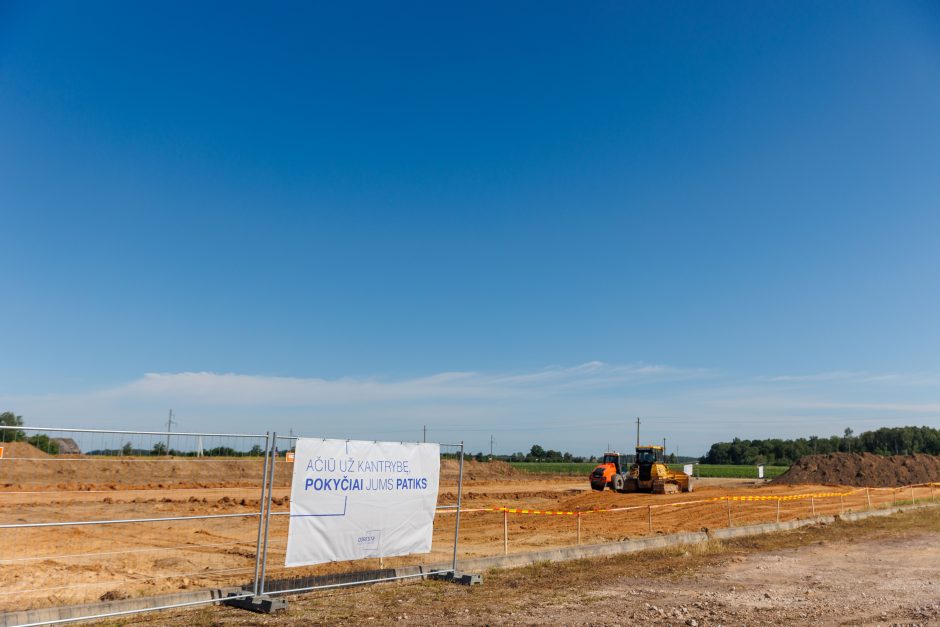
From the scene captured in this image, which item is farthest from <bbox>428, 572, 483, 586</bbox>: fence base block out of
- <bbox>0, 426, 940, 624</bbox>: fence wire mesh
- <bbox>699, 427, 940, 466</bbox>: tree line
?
<bbox>699, 427, 940, 466</bbox>: tree line

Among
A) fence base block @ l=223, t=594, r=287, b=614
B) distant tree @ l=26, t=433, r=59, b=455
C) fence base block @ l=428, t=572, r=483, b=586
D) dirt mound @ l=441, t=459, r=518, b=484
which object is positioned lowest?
dirt mound @ l=441, t=459, r=518, b=484

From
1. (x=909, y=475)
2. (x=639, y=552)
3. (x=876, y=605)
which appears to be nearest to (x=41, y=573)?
(x=639, y=552)

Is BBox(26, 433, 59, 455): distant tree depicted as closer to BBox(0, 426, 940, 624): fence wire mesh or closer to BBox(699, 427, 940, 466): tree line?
BBox(0, 426, 940, 624): fence wire mesh

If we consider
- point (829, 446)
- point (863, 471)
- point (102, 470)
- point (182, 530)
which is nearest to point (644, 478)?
point (182, 530)

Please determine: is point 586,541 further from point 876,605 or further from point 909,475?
point 909,475

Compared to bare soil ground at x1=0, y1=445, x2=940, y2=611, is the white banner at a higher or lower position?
higher

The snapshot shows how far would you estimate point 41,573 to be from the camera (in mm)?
13336

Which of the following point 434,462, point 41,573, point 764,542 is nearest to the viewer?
point 434,462

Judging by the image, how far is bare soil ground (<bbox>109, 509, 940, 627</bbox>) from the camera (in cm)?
938

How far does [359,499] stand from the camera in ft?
35.3

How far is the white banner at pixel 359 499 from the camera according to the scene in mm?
10008

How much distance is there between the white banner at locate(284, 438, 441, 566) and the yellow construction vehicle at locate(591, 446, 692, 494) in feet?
105

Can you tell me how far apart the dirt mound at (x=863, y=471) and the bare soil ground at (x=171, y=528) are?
24137mm

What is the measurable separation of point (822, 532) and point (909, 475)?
50443mm
